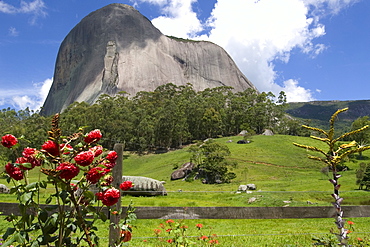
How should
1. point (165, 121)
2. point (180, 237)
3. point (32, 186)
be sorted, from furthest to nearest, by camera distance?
point (165, 121) → point (180, 237) → point (32, 186)

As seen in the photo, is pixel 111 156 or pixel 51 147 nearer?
pixel 51 147

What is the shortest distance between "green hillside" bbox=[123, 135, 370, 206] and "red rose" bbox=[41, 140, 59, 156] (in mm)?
19033

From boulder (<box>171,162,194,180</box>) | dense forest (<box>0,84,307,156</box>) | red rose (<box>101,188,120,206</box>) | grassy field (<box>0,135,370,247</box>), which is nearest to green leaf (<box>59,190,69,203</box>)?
red rose (<box>101,188,120,206</box>)

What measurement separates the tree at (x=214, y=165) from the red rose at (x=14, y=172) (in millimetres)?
36614

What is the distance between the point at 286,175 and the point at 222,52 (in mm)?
128694

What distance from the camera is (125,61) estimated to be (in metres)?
132

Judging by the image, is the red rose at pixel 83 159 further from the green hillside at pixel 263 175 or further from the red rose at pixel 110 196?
the green hillside at pixel 263 175

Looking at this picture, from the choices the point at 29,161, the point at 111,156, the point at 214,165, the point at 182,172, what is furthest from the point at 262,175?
the point at 29,161

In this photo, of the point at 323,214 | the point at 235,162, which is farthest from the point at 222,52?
the point at 323,214

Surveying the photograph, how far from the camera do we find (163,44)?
14688cm

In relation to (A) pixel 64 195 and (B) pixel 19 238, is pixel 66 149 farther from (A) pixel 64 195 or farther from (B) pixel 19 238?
(B) pixel 19 238

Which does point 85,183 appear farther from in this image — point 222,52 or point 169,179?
point 222,52

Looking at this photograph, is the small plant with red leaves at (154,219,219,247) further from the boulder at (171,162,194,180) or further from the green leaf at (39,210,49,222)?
the boulder at (171,162,194,180)

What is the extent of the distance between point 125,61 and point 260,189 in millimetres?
114061
